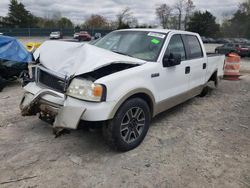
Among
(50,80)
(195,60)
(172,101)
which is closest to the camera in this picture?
(50,80)

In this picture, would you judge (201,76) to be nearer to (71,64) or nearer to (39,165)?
(71,64)

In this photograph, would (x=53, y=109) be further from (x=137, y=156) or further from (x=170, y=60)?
(x=170, y=60)

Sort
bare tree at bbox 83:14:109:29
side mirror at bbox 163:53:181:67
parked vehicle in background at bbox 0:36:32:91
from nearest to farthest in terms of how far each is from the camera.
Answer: side mirror at bbox 163:53:181:67
parked vehicle in background at bbox 0:36:32:91
bare tree at bbox 83:14:109:29

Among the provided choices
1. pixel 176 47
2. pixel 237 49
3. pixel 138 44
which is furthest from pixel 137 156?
pixel 237 49

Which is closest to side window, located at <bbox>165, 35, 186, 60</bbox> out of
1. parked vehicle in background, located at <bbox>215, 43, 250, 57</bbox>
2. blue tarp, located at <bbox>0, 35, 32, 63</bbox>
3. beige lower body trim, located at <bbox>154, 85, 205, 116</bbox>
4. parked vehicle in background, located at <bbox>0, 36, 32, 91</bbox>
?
beige lower body trim, located at <bbox>154, 85, 205, 116</bbox>

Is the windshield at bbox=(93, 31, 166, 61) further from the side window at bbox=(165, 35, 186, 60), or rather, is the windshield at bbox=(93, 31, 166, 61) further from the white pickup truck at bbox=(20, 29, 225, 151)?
the side window at bbox=(165, 35, 186, 60)

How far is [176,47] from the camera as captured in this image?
441 cm

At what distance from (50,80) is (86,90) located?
0.86 meters

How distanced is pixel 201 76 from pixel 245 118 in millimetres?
1272

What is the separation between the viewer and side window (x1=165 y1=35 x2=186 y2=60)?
4147 millimetres

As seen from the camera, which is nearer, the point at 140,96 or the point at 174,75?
the point at 140,96

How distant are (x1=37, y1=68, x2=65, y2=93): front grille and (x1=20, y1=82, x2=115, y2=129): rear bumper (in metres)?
0.12

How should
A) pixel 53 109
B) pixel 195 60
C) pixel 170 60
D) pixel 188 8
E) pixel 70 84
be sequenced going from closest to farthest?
pixel 70 84, pixel 53 109, pixel 170 60, pixel 195 60, pixel 188 8

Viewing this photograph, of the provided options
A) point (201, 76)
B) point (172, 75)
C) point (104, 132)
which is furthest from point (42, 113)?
point (201, 76)
